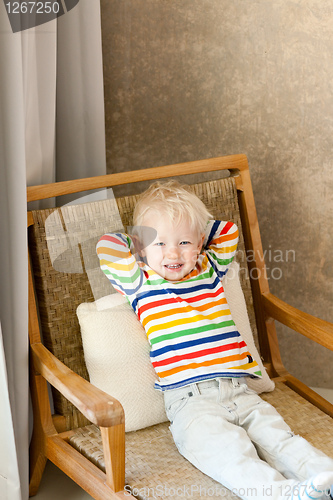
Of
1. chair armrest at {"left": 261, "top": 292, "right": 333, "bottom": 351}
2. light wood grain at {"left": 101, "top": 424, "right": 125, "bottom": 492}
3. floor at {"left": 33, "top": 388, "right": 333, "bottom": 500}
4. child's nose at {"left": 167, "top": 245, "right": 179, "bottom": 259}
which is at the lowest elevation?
floor at {"left": 33, "top": 388, "right": 333, "bottom": 500}

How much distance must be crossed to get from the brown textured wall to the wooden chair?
12.6 inches

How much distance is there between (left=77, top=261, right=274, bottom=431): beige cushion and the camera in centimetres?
148

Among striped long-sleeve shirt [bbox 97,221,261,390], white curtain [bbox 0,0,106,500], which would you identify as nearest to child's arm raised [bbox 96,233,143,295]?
striped long-sleeve shirt [bbox 97,221,261,390]

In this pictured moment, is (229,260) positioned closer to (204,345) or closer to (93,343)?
(204,345)

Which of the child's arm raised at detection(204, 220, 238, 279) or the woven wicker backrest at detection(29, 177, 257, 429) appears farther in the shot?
the child's arm raised at detection(204, 220, 238, 279)

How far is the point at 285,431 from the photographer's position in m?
1.33

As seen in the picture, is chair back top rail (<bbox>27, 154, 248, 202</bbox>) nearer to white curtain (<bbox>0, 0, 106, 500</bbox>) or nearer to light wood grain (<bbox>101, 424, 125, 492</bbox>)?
white curtain (<bbox>0, 0, 106, 500</bbox>)

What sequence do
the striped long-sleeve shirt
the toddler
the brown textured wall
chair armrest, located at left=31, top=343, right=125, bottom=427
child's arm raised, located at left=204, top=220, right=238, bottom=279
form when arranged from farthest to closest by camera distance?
the brown textured wall < child's arm raised, located at left=204, top=220, right=238, bottom=279 < the striped long-sleeve shirt < the toddler < chair armrest, located at left=31, top=343, right=125, bottom=427

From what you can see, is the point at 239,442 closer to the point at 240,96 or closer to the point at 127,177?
the point at 127,177

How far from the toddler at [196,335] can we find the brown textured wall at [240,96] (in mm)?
449

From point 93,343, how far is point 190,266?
0.33 metres

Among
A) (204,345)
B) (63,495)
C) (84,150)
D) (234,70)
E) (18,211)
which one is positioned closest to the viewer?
(18,211)

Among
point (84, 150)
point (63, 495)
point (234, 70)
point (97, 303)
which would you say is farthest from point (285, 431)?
point (234, 70)

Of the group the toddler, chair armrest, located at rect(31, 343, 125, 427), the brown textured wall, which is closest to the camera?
chair armrest, located at rect(31, 343, 125, 427)
